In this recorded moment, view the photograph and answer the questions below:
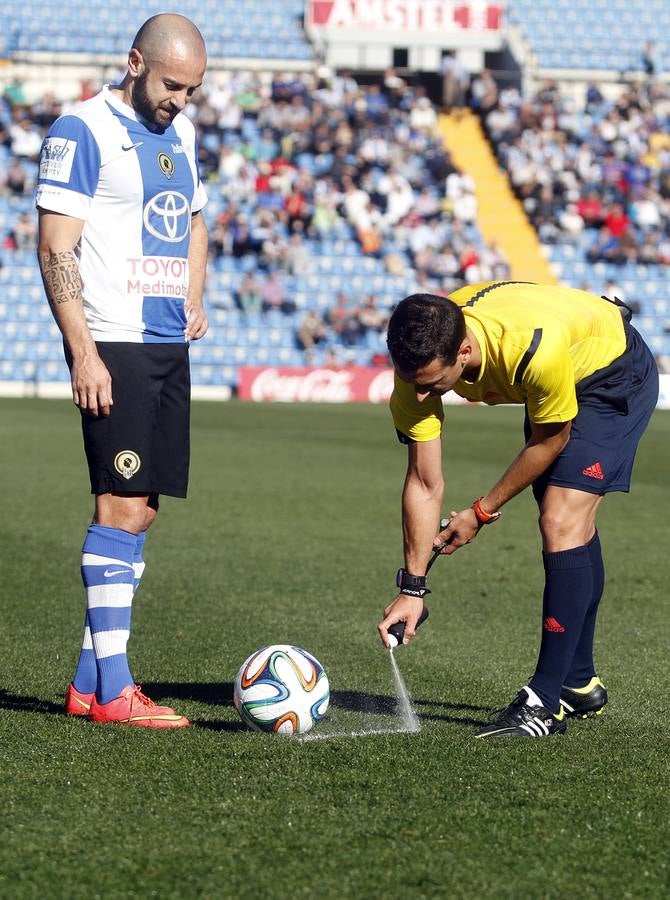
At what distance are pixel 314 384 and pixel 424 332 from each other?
2285cm

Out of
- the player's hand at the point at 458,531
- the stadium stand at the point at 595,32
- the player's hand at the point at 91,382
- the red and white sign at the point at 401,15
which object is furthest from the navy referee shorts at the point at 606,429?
the red and white sign at the point at 401,15

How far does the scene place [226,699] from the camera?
512cm

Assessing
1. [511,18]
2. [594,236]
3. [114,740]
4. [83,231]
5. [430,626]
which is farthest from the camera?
[511,18]

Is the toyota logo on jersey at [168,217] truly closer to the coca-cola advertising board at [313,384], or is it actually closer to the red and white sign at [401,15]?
the coca-cola advertising board at [313,384]

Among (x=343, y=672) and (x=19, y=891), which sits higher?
(x=19, y=891)

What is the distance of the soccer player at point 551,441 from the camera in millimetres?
4324

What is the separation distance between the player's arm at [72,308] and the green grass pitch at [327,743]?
3.66 feet

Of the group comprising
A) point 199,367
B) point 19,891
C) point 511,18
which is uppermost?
point 511,18

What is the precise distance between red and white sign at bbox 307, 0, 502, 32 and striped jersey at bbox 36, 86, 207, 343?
31.0 metres

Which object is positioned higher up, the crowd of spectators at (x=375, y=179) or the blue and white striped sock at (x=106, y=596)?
the crowd of spectators at (x=375, y=179)

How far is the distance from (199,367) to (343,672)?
21.9m

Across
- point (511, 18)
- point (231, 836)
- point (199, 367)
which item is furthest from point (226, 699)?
point (511, 18)

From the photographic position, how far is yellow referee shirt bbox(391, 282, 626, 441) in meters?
4.28

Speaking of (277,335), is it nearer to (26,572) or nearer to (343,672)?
(26,572)
